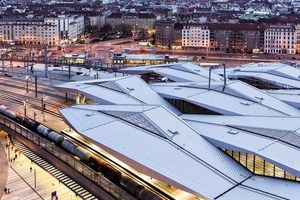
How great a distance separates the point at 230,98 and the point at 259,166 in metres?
15.9

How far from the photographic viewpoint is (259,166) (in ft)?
101

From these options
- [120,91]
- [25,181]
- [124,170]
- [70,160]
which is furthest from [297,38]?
[124,170]

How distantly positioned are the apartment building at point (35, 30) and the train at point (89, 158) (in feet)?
299

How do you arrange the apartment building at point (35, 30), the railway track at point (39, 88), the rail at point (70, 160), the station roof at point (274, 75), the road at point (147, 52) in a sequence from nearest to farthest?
1. the rail at point (70, 160)
2. the station roof at point (274, 75)
3. the railway track at point (39, 88)
4. the road at point (147, 52)
5. the apartment building at point (35, 30)

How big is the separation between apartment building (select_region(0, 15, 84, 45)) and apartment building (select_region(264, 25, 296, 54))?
54752mm

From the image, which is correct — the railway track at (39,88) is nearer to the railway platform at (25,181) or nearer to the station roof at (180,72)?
the station roof at (180,72)

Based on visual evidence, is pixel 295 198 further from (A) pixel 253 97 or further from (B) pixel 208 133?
(A) pixel 253 97

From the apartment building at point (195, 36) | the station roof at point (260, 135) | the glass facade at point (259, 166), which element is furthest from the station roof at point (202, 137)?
the apartment building at point (195, 36)

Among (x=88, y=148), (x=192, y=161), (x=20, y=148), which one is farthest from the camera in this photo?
(x=20, y=148)

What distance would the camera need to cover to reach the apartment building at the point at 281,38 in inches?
4724

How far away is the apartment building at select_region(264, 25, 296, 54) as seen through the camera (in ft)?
394

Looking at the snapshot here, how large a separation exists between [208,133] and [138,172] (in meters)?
6.27

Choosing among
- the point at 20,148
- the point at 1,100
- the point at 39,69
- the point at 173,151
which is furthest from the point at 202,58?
the point at 173,151

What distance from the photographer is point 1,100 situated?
192ft
